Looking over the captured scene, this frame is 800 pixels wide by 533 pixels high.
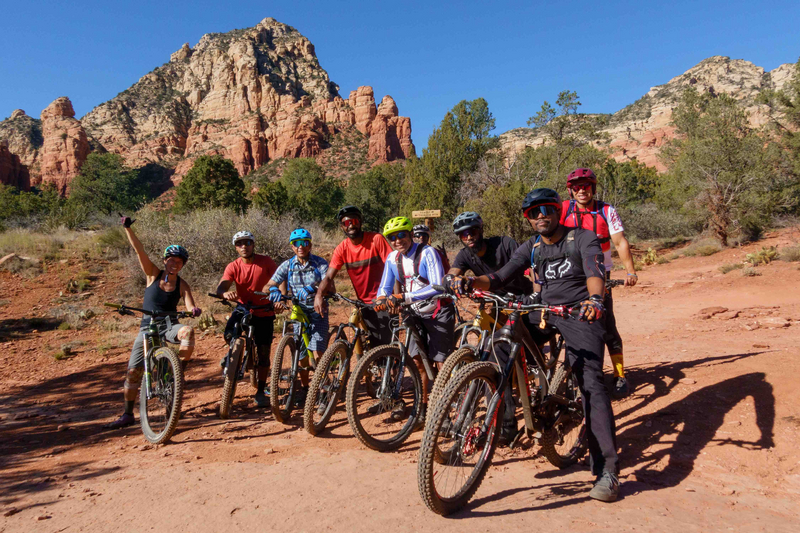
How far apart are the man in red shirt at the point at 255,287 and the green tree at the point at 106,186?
207 ft

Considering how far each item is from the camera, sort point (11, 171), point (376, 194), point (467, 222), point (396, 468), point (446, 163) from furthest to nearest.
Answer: point (11, 171), point (376, 194), point (446, 163), point (467, 222), point (396, 468)

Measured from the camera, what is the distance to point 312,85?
11931cm

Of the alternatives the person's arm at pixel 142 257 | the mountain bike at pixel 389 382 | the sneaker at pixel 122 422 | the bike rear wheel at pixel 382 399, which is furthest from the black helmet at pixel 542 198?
the sneaker at pixel 122 422

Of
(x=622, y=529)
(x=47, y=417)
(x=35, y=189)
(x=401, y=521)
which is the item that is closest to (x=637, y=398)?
(x=622, y=529)

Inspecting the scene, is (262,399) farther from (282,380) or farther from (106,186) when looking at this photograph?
(106,186)

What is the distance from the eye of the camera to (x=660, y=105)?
93562 millimetres

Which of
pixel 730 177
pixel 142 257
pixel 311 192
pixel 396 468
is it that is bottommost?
pixel 396 468

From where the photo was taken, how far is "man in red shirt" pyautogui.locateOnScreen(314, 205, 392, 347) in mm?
5113

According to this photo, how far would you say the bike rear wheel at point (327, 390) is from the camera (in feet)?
14.3

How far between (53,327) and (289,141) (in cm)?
9563

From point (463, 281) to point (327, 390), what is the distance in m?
1.98

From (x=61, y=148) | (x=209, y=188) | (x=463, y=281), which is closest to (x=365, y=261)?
(x=463, y=281)

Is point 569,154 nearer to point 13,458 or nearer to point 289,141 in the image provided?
point 13,458

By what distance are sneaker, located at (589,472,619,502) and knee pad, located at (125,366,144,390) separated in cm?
454
